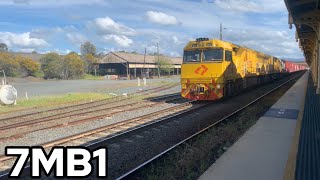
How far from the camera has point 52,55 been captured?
75688 millimetres

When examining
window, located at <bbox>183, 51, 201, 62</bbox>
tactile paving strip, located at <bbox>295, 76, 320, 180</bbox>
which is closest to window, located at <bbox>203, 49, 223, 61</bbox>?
window, located at <bbox>183, 51, 201, 62</bbox>

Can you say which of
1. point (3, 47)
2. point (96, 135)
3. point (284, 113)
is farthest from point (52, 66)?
point (284, 113)

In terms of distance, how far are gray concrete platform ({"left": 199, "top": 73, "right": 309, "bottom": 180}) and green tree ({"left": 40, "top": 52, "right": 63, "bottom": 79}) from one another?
67.2m

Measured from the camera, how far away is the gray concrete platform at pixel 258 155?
226 inches

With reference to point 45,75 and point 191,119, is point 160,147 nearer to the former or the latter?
point 191,119

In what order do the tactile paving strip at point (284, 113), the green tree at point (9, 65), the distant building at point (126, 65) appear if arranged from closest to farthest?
the tactile paving strip at point (284, 113), the green tree at point (9, 65), the distant building at point (126, 65)

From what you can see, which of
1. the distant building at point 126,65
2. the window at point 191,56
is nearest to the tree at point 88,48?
the distant building at point 126,65

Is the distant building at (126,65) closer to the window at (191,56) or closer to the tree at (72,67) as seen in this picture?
the tree at (72,67)

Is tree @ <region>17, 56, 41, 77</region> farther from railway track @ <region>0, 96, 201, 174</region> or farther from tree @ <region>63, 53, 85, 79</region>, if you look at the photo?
railway track @ <region>0, 96, 201, 174</region>

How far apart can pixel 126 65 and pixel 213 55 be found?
57.1 meters

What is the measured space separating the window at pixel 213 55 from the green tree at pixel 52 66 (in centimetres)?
5974

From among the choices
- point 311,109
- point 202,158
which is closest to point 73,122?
point 202,158

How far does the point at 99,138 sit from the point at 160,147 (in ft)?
7.01

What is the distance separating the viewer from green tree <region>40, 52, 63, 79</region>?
2847 inches
